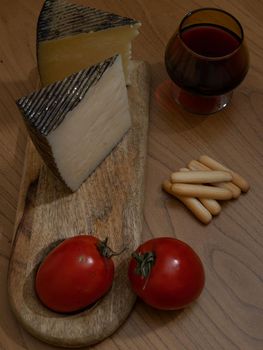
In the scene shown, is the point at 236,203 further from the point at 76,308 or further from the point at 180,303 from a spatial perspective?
the point at 76,308

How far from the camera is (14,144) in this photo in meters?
1.23

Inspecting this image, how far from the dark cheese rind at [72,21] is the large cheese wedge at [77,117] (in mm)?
109

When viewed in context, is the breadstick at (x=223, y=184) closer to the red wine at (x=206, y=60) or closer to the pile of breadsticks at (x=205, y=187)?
the pile of breadsticks at (x=205, y=187)

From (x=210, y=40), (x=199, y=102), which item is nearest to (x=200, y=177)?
(x=199, y=102)

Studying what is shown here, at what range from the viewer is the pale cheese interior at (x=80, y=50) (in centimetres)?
112

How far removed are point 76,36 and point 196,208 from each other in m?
0.42

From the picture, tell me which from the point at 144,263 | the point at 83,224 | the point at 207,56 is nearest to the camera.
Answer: the point at 144,263

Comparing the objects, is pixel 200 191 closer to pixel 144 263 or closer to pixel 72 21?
pixel 144 263

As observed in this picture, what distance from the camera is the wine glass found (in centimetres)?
112

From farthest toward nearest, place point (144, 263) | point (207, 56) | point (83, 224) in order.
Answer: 1. point (207, 56)
2. point (83, 224)
3. point (144, 263)

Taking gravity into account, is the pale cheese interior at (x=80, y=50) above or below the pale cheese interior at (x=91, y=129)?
above

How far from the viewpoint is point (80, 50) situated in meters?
1.14

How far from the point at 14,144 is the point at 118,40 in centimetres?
32

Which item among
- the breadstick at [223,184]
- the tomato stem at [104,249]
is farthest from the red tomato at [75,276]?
the breadstick at [223,184]
